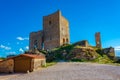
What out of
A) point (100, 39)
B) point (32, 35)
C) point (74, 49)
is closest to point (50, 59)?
point (74, 49)

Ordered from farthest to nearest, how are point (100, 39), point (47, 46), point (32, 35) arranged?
1. point (32, 35)
2. point (47, 46)
3. point (100, 39)

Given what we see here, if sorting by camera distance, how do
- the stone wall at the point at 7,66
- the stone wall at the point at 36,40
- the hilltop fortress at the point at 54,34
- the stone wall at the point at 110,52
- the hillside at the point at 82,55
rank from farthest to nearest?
the stone wall at the point at 36,40, the hilltop fortress at the point at 54,34, the stone wall at the point at 110,52, the hillside at the point at 82,55, the stone wall at the point at 7,66

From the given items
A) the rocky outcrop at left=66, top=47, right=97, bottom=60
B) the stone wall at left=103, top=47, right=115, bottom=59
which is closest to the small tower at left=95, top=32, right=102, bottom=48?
the stone wall at left=103, top=47, right=115, bottom=59

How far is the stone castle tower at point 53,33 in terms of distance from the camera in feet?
168

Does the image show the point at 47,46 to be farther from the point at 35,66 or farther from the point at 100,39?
the point at 35,66

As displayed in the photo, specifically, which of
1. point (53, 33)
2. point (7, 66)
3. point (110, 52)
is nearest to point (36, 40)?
point (53, 33)

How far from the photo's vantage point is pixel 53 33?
172 ft

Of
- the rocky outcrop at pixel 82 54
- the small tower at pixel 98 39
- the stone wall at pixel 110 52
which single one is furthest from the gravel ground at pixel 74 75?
the small tower at pixel 98 39

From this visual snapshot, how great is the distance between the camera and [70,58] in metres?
38.7

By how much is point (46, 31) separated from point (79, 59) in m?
A: 20.1

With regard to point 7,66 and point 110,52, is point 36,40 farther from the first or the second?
point 7,66

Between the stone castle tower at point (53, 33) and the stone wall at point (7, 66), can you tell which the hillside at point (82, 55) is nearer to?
the stone castle tower at point (53, 33)

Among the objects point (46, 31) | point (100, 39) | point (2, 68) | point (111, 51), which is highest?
point (46, 31)

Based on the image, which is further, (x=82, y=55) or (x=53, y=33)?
(x=53, y=33)
